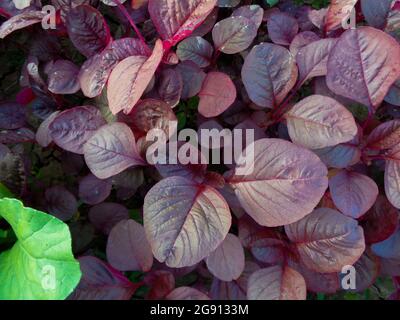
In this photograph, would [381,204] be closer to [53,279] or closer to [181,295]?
[181,295]

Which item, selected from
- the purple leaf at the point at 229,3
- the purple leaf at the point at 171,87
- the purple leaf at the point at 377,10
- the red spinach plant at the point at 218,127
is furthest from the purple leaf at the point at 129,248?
the purple leaf at the point at 377,10

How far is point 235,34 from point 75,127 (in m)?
0.31

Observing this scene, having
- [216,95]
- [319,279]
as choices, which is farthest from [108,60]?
[319,279]

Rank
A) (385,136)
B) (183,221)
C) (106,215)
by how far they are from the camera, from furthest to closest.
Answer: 1. (106,215)
2. (385,136)
3. (183,221)

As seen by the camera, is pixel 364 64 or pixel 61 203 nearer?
pixel 364 64

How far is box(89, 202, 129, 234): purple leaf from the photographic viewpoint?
2.81 feet

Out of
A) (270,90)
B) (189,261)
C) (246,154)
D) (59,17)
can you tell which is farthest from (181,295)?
(59,17)

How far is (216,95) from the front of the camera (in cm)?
78

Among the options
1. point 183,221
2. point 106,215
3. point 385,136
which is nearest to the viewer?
point 183,221

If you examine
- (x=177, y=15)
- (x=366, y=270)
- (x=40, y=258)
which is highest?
(x=177, y=15)

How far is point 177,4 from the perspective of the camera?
72cm

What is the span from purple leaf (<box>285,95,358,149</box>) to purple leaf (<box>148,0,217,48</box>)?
8.3 inches

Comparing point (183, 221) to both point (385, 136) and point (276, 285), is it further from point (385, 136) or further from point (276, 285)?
point (385, 136)

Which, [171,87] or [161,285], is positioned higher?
[171,87]
